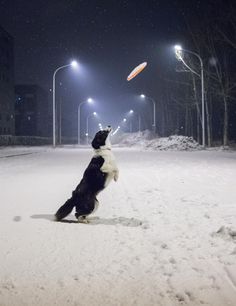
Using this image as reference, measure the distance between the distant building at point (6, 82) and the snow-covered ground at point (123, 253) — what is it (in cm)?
6237

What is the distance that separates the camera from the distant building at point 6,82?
7075 centimetres

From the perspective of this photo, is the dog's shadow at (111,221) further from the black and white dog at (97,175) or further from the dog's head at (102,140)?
the dog's head at (102,140)

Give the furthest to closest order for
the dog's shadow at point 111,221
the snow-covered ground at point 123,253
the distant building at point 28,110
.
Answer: the distant building at point 28,110 < the dog's shadow at point 111,221 < the snow-covered ground at point 123,253

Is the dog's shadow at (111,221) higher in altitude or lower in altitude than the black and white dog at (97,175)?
lower

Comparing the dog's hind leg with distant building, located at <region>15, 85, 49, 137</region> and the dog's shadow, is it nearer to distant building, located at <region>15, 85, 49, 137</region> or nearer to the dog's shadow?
the dog's shadow

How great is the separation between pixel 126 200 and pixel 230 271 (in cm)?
518

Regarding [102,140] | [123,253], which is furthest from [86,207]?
[123,253]

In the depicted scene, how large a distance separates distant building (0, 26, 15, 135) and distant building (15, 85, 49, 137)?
892 inches

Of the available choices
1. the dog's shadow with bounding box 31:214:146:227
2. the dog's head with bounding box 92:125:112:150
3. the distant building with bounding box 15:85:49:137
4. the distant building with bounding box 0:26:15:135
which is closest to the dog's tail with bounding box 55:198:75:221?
the dog's shadow with bounding box 31:214:146:227

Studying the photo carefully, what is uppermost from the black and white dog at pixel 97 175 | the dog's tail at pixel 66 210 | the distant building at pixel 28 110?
the distant building at pixel 28 110

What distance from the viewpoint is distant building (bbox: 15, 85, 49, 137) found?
100 m

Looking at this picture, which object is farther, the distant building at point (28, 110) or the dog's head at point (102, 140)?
the distant building at point (28, 110)

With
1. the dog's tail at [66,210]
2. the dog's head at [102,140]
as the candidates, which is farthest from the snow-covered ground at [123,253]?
the dog's head at [102,140]

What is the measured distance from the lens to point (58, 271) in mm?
4609
